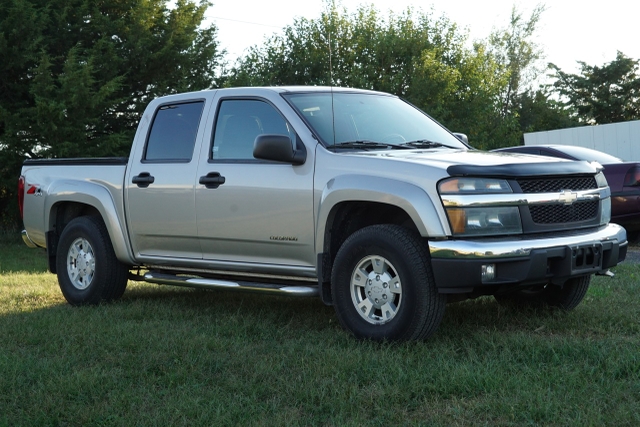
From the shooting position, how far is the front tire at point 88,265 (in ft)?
24.9

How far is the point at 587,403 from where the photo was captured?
3994 mm

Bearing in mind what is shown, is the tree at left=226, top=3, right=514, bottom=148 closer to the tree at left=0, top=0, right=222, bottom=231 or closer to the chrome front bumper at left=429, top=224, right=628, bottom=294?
the tree at left=0, top=0, right=222, bottom=231

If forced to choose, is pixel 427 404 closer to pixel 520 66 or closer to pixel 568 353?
pixel 568 353

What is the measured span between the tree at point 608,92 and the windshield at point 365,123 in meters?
36.4

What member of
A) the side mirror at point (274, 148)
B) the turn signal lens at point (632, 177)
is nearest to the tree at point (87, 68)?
the turn signal lens at point (632, 177)

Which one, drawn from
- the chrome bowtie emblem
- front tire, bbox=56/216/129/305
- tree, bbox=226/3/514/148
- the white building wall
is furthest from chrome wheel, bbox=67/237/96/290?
tree, bbox=226/3/514/148

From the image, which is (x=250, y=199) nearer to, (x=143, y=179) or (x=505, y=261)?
(x=143, y=179)

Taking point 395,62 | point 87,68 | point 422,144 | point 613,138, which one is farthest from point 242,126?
point 395,62

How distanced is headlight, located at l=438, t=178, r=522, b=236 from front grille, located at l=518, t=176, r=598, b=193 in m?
0.18

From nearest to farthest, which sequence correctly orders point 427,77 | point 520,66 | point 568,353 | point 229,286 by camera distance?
1. point 568,353
2. point 229,286
3. point 427,77
4. point 520,66

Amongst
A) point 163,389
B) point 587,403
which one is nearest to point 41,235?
point 163,389

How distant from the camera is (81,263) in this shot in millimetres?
7836

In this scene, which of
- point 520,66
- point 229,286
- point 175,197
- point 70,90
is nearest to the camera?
point 229,286

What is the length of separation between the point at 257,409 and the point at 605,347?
7.29 ft
